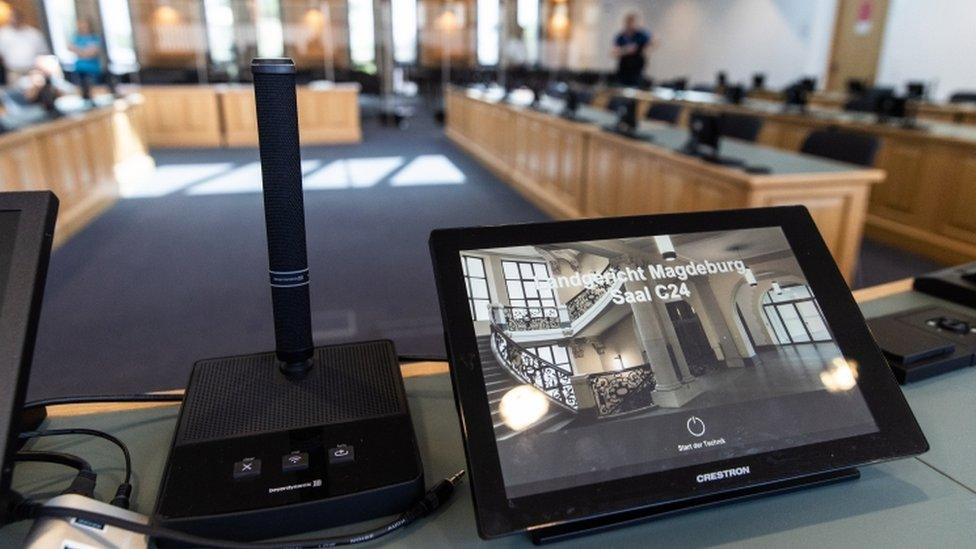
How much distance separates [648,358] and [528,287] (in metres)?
0.17

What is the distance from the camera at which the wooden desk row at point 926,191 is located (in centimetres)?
415

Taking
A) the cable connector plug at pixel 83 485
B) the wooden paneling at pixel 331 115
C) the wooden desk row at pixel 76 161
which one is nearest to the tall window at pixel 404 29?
the wooden paneling at pixel 331 115

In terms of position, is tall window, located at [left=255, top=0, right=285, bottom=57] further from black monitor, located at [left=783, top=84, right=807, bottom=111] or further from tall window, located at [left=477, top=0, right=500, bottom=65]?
black monitor, located at [left=783, top=84, right=807, bottom=111]

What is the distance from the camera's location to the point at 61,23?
11.4m

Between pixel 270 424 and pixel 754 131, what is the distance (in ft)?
14.3

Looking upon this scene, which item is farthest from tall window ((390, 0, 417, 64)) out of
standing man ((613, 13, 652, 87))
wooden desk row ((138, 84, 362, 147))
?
standing man ((613, 13, 652, 87))

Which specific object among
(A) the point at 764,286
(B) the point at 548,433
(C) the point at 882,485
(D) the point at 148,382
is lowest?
(D) the point at 148,382

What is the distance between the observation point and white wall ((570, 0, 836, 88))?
33.0 ft

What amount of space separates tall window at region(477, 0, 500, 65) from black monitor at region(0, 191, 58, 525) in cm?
1443

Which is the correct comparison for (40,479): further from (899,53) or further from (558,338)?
(899,53)

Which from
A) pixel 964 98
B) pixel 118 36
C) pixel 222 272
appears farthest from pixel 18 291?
pixel 118 36

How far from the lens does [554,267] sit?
0.82 m

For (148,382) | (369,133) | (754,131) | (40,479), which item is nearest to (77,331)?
(148,382)

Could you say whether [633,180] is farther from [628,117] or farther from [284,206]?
[284,206]
